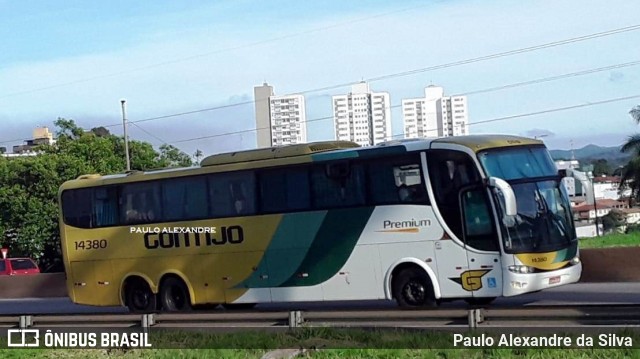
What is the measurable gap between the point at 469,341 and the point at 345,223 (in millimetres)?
7971

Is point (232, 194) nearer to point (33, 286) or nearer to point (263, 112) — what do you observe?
point (33, 286)

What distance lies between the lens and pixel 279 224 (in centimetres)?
2127

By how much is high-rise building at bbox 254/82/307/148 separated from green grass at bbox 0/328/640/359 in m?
48.8

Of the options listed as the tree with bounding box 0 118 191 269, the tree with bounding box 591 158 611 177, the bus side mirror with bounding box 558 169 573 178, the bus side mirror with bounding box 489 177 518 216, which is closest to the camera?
the bus side mirror with bounding box 489 177 518 216

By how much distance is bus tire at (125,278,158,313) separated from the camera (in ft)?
77.2

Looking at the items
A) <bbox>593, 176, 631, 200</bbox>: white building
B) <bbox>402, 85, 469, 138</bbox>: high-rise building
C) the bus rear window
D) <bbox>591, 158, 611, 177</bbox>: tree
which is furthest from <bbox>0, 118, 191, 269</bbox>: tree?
<bbox>591, 158, 611, 177</bbox>: tree

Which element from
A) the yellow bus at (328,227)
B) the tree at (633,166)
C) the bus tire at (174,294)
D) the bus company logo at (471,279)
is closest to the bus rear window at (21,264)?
the yellow bus at (328,227)

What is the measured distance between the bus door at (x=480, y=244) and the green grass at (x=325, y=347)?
5.11 meters

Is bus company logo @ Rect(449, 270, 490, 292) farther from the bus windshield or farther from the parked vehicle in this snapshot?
the parked vehicle

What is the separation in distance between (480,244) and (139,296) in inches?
350

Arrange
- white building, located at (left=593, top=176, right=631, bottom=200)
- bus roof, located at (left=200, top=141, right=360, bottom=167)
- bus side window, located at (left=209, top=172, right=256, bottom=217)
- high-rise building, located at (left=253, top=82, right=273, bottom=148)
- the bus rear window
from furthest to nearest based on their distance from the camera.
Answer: white building, located at (left=593, top=176, right=631, bottom=200)
high-rise building, located at (left=253, top=82, right=273, bottom=148)
the bus rear window
bus side window, located at (left=209, top=172, right=256, bottom=217)
bus roof, located at (left=200, top=141, right=360, bottom=167)

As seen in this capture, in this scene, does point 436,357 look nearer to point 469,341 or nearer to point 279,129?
point 469,341

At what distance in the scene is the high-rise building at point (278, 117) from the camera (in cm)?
6650

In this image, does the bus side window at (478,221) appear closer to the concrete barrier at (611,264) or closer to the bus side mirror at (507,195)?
the bus side mirror at (507,195)
